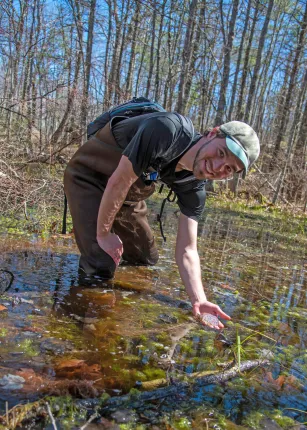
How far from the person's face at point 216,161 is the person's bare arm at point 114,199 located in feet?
1.34

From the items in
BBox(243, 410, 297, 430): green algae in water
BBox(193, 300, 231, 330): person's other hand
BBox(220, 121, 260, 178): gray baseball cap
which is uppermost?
BBox(220, 121, 260, 178): gray baseball cap

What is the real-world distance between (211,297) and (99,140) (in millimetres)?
1587

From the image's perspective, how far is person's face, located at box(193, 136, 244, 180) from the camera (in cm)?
212

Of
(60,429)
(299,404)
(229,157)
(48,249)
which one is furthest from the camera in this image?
(48,249)

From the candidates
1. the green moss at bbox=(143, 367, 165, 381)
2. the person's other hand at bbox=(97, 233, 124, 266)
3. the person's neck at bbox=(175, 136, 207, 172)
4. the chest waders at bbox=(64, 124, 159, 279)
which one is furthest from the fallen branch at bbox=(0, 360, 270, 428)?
the chest waders at bbox=(64, 124, 159, 279)

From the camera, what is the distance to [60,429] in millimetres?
1312

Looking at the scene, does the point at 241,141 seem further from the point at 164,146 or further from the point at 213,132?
the point at 164,146


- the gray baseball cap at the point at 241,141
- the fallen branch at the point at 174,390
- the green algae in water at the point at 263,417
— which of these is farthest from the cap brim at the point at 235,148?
the green algae in water at the point at 263,417

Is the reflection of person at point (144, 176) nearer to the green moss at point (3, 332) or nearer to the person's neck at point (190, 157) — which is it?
the person's neck at point (190, 157)

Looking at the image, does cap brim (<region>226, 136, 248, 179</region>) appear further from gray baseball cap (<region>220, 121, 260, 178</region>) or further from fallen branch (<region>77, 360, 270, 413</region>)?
fallen branch (<region>77, 360, 270, 413</region>)

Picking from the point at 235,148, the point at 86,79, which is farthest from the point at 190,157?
the point at 86,79

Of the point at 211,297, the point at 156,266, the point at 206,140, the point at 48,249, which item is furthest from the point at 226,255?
the point at 206,140

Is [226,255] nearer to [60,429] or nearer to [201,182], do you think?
[201,182]

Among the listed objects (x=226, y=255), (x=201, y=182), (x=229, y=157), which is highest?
(x=229, y=157)
